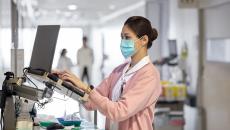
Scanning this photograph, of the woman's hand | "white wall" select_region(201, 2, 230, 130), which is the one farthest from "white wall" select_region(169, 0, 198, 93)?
the woman's hand

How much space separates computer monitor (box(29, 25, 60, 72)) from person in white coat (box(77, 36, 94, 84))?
8.51 meters

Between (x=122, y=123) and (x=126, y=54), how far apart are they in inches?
14.9

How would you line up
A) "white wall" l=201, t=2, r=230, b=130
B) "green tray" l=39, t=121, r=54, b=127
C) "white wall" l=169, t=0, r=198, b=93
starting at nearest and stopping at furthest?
"green tray" l=39, t=121, r=54, b=127 < "white wall" l=201, t=2, r=230, b=130 < "white wall" l=169, t=0, r=198, b=93

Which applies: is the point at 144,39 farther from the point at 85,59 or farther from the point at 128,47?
the point at 85,59

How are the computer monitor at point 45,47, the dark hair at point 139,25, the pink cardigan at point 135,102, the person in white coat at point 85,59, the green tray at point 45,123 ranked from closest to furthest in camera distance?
the pink cardigan at point 135,102
the dark hair at point 139,25
the computer monitor at point 45,47
the green tray at point 45,123
the person in white coat at point 85,59

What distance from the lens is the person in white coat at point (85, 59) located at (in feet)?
37.8

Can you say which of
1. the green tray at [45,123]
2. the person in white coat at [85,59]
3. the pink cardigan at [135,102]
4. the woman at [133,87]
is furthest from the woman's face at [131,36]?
the person in white coat at [85,59]

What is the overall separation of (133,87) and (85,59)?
32.2 ft

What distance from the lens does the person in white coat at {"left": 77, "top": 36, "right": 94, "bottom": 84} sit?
11516 mm

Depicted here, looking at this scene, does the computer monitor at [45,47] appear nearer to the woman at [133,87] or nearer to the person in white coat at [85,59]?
the woman at [133,87]

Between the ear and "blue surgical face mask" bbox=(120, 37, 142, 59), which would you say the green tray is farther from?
the ear

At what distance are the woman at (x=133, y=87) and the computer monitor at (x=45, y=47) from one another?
7.2 inches

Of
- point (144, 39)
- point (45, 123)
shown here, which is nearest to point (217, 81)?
point (45, 123)

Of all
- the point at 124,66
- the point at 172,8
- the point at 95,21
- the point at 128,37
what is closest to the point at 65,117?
the point at 124,66
